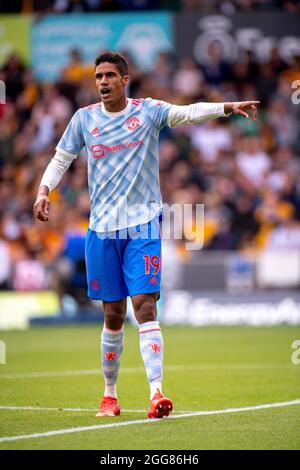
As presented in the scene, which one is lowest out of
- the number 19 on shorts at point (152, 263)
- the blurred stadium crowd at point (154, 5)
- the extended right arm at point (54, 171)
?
the number 19 on shorts at point (152, 263)

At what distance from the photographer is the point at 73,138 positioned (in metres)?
7.64

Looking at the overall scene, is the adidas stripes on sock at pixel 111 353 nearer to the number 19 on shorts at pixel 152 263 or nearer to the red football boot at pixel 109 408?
the red football boot at pixel 109 408

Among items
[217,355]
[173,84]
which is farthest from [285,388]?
[173,84]

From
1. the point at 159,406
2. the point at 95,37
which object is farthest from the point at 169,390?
the point at 95,37

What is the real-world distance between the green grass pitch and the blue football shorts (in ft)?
3.02

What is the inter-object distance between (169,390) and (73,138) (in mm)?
2656

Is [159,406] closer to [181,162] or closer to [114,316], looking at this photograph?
[114,316]

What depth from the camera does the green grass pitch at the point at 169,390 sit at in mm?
6121

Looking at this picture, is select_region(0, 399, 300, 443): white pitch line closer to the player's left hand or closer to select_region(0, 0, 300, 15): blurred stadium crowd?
the player's left hand

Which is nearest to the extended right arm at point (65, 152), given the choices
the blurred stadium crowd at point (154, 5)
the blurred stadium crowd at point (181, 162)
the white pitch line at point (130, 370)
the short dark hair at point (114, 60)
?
the short dark hair at point (114, 60)

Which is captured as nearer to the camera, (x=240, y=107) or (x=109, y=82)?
(x=240, y=107)

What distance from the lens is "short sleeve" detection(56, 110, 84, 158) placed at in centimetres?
760

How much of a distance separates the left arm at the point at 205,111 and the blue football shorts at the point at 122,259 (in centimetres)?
76

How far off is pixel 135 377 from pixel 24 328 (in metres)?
7.96
